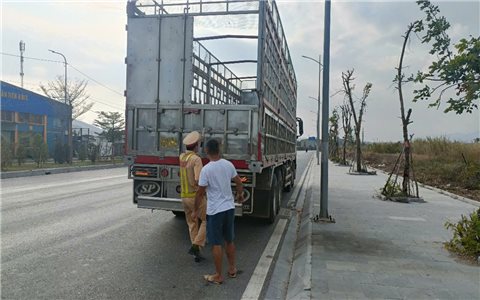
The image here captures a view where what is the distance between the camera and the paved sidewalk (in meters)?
4.00

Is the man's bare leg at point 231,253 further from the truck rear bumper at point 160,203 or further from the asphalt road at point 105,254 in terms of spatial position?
the truck rear bumper at point 160,203

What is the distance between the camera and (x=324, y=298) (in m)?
3.79

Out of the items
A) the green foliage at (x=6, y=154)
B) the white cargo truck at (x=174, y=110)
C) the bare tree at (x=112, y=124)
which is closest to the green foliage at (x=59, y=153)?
the green foliage at (x=6, y=154)

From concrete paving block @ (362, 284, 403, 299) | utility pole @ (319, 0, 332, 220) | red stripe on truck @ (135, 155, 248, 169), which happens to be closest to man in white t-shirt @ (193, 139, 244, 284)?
concrete paving block @ (362, 284, 403, 299)

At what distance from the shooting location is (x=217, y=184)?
14.7 ft

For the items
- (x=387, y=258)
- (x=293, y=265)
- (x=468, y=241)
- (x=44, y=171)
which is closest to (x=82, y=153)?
(x=44, y=171)

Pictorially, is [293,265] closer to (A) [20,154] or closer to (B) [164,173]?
(B) [164,173]

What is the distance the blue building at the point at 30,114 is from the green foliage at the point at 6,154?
7.80 metres

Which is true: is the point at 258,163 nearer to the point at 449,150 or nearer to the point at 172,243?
the point at 172,243

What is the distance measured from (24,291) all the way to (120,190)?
803cm

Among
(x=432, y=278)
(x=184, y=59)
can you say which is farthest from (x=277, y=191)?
(x=432, y=278)

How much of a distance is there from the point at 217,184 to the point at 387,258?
263cm

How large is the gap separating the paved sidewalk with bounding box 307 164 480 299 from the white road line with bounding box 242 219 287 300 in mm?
620

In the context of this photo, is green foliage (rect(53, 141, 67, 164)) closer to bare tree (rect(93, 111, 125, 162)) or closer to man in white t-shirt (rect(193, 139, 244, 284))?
bare tree (rect(93, 111, 125, 162))
